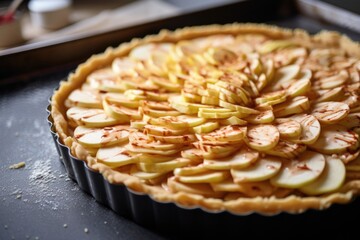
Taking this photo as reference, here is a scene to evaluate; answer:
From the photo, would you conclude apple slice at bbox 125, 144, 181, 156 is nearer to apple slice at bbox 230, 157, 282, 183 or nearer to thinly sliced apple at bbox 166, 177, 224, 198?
thinly sliced apple at bbox 166, 177, 224, 198

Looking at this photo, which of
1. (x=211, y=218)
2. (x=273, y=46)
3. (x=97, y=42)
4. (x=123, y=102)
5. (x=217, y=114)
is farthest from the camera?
(x=97, y=42)

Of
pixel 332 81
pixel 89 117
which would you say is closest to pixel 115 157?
pixel 89 117

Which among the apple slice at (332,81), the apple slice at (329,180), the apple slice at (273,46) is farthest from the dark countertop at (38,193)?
Result: the apple slice at (273,46)

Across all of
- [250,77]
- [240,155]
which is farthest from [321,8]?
[240,155]

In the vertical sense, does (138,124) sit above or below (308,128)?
above

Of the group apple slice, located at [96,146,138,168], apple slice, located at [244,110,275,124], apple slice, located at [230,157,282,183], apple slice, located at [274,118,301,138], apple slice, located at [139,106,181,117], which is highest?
apple slice, located at [139,106,181,117]

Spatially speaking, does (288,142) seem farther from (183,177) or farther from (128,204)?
(128,204)

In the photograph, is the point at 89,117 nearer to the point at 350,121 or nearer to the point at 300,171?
the point at 300,171

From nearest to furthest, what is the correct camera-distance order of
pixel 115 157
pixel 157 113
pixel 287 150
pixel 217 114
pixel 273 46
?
pixel 287 150 < pixel 115 157 < pixel 217 114 < pixel 157 113 < pixel 273 46

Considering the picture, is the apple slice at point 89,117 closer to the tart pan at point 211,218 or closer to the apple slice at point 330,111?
the tart pan at point 211,218

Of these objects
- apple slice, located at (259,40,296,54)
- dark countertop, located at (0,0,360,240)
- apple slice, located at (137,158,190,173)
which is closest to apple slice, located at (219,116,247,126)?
apple slice, located at (137,158,190,173)
